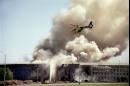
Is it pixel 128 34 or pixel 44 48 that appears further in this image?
pixel 44 48

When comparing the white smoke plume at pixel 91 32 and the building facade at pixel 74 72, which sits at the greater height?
the white smoke plume at pixel 91 32

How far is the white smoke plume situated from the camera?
3.83 m

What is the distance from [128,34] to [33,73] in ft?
4.28

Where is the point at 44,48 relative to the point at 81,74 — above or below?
above

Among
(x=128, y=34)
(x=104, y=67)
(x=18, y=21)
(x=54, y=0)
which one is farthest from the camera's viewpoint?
(x=18, y=21)

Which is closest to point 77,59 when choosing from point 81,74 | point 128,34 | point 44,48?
point 81,74

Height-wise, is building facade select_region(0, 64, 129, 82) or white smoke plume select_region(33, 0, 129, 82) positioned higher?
white smoke plume select_region(33, 0, 129, 82)

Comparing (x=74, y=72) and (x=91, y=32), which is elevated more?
(x=91, y=32)

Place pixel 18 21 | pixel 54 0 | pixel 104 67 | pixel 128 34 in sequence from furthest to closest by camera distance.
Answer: pixel 18 21
pixel 54 0
pixel 104 67
pixel 128 34

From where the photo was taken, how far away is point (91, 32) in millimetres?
4062

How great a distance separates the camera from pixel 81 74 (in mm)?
4121

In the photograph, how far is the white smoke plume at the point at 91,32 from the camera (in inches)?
151

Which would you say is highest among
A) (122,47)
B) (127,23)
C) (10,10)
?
(10,10)

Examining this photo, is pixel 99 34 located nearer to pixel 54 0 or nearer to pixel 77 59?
pixel 77 59
